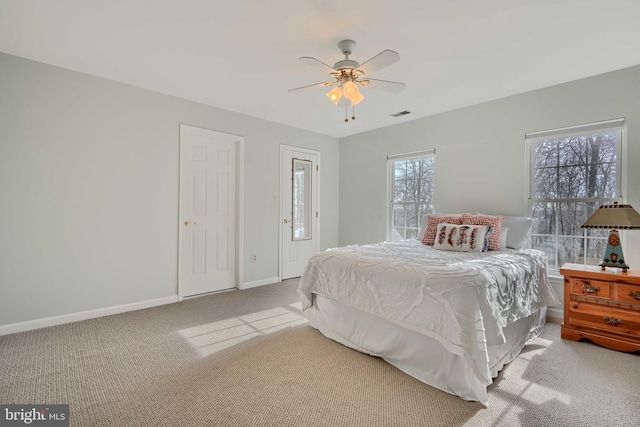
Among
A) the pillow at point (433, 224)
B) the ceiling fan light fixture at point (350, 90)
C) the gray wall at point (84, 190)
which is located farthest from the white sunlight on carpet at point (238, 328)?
the ceiling fan light fixture at point (350, 90)

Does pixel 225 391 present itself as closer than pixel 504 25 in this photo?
Yes

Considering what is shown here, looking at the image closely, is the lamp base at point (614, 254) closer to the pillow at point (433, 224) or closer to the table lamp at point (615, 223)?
the table lamp at point (615, 223)

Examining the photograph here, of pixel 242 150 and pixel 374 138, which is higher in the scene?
pixel 374 138

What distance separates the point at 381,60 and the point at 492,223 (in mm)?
2119

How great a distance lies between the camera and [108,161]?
3182 mm

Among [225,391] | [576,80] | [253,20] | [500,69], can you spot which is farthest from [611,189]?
[225,391]

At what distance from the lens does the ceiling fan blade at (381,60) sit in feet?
6.75

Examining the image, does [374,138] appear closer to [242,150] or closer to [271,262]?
[242,150]

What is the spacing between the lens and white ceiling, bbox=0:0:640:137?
2.03 m

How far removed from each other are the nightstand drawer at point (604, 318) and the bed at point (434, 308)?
0.58ft

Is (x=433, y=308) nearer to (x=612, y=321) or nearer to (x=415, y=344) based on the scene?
(x=415, y=344)

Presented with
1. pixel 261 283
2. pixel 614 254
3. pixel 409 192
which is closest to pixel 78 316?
pixel 261 283

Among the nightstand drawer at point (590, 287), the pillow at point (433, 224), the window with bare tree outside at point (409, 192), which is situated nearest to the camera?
the nightstand drawer at point (590, 287)

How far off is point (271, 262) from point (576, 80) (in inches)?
168
